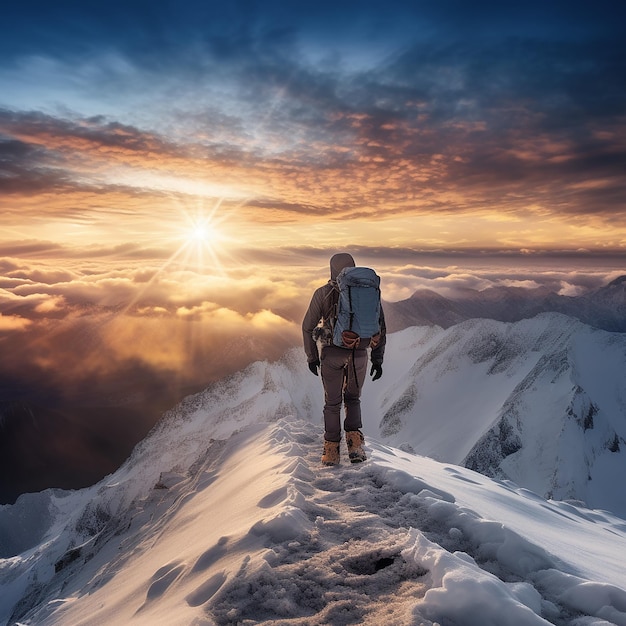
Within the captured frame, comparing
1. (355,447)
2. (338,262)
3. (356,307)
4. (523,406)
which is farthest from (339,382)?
(523,406)

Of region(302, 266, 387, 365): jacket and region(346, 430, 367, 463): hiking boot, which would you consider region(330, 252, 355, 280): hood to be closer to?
region(302, 266, 387, 365): jacket

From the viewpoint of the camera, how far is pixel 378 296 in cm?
965

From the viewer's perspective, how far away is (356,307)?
930cm

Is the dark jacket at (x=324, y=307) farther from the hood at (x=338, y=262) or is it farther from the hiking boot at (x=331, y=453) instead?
the hiking boot at (x=331, y=453)

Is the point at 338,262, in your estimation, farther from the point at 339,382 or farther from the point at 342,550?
the point at 342,550

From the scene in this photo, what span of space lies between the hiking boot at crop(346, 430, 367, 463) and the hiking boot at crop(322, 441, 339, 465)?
32 centimetres

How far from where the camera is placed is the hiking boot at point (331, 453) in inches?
383

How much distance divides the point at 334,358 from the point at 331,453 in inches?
84.5

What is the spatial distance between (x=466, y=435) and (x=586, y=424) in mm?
28596

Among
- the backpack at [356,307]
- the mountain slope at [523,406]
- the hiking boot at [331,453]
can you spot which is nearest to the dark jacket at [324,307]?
the backpack at [356,307]

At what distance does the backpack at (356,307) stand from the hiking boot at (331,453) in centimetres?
228

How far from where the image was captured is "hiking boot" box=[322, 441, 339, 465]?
31.9ft

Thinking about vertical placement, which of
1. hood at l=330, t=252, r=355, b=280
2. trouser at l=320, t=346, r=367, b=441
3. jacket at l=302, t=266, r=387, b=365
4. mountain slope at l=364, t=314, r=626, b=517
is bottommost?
mountain slope at l=364, t=314, r=626, b=517

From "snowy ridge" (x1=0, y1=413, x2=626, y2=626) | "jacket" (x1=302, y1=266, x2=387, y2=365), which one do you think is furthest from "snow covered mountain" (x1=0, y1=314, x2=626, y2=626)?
"jacket" (x1=302, y1=266, x2=387, y2=365)
